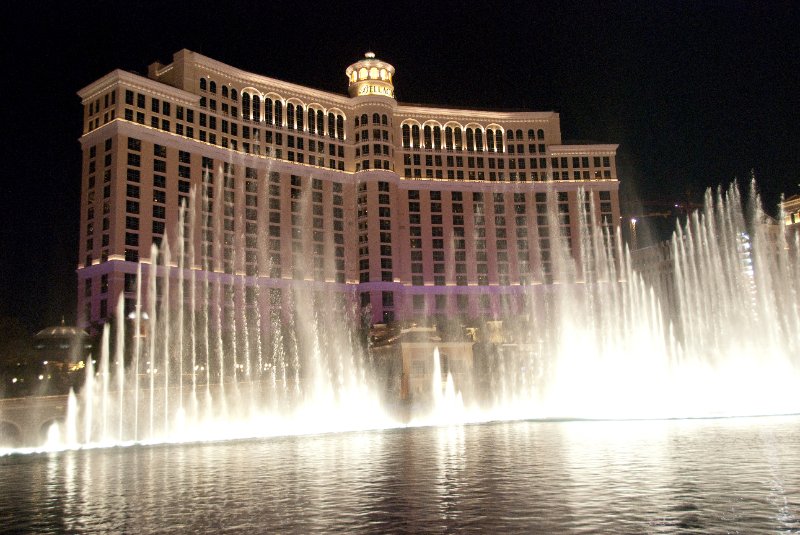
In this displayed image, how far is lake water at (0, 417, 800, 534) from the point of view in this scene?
41.3ft

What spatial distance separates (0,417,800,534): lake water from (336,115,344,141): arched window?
3144 inches

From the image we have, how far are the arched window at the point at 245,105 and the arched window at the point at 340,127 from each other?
44.7ft

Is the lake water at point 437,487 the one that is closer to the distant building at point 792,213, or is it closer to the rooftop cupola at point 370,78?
the rooftop cupola at point 370,78

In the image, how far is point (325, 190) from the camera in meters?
101

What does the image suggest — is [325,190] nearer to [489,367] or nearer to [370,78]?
[370,78]

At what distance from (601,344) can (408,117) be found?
58.8 metres

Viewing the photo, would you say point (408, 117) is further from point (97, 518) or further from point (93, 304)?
point (97, 518)

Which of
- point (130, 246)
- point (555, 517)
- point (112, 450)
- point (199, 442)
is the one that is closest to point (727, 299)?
point (199, 442)

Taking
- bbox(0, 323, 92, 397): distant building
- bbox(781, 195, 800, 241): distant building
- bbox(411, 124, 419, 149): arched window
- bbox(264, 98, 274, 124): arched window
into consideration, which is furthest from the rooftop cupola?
bbox(781, 195, 800, 241): distant building

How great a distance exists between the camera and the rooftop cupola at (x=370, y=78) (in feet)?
345

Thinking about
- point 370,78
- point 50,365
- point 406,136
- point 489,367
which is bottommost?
point 489,367

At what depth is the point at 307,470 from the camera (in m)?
20.5

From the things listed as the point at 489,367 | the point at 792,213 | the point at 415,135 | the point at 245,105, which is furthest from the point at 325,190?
the point at 792,213

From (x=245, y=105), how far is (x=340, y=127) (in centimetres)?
1461
